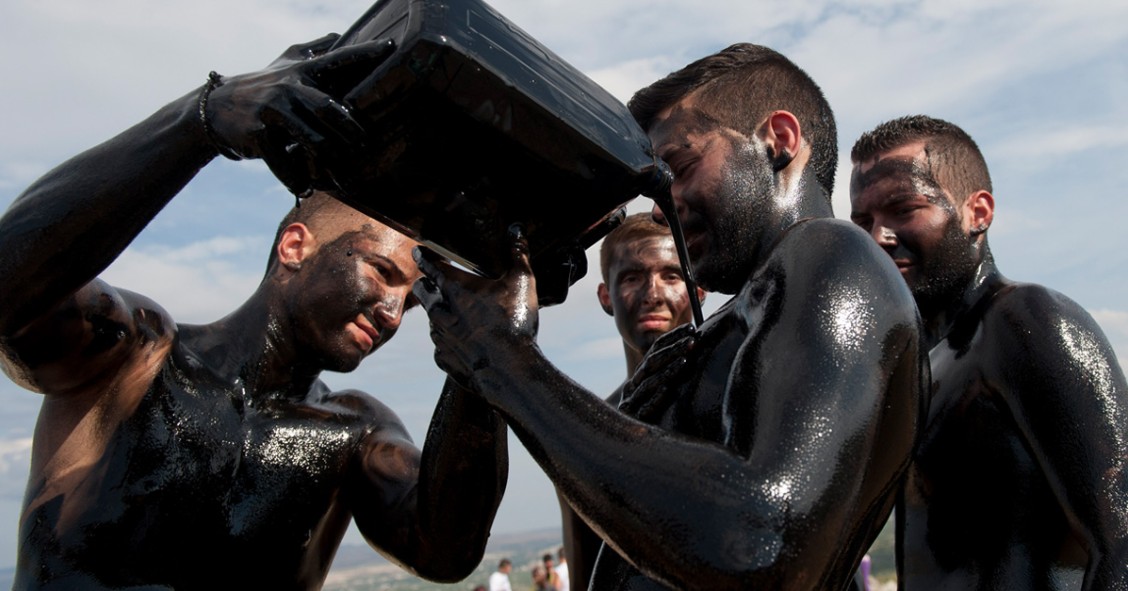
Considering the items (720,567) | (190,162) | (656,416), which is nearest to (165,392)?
(190,162)

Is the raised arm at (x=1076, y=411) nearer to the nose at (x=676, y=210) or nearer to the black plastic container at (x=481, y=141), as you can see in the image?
the nose at (x=676, y=210)

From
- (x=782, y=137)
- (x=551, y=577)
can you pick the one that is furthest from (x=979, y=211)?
(x=551, y=577)

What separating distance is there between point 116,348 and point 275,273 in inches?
31.7

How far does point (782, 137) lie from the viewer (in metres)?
2.81

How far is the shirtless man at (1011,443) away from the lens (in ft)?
8.80

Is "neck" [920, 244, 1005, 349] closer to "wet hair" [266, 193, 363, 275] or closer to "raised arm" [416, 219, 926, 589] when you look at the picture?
"raised arm" [416, 219, 926, 589]

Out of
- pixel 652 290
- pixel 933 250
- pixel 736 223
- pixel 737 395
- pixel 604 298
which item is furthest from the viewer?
pixel 604 298

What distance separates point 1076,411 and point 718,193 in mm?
1026

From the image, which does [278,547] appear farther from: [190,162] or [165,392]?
[190,162]

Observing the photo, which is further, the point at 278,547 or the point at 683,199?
the point at 278,547

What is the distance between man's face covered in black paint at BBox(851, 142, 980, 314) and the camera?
3387mm

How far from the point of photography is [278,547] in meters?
3.52

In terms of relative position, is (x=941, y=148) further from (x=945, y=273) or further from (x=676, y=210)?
(x=676, y=210)

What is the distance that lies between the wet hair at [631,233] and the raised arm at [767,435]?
11.1 ft
